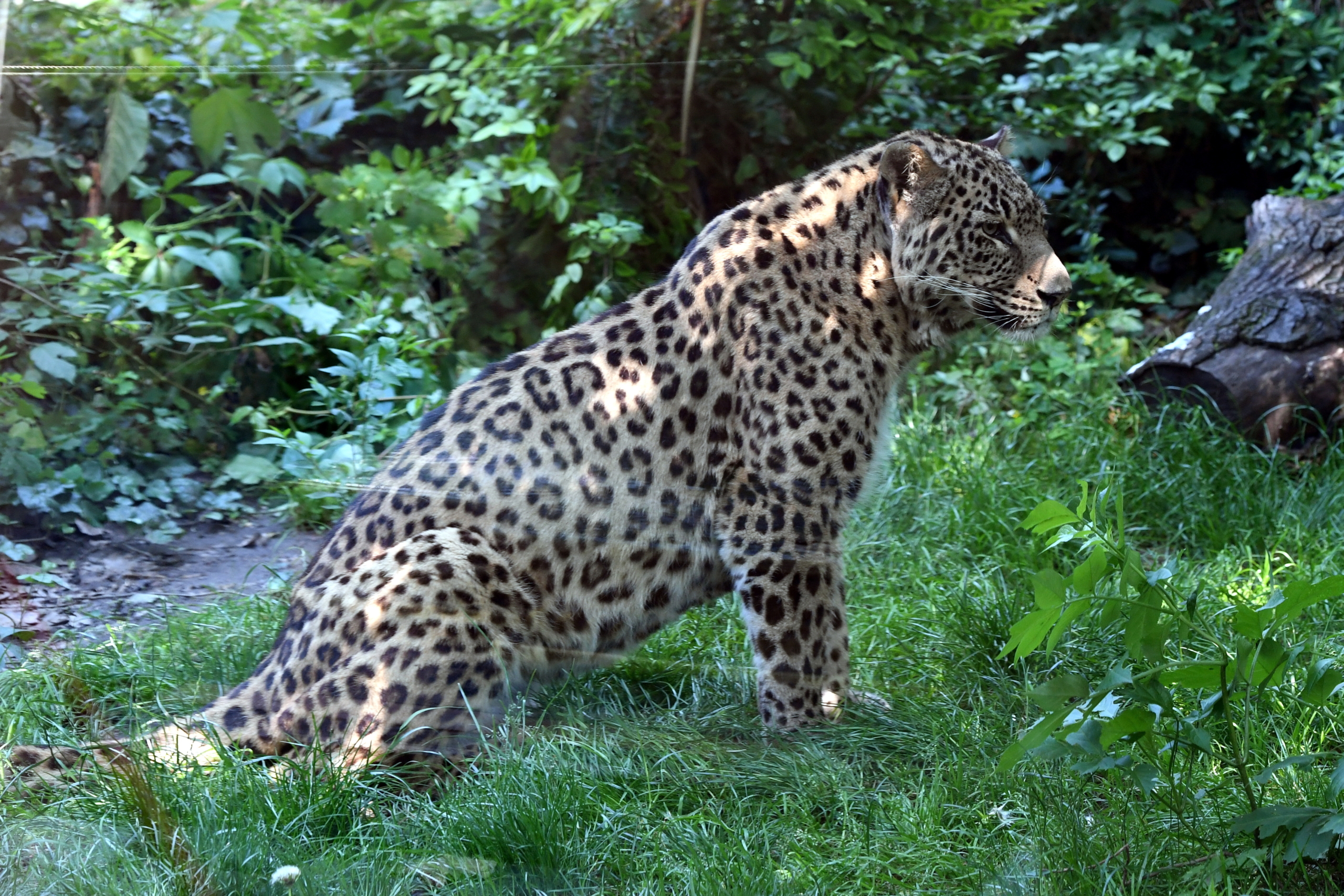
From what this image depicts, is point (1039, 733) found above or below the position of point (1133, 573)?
below

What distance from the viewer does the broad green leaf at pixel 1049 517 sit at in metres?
3.04

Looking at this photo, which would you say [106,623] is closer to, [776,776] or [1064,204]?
[776,776]

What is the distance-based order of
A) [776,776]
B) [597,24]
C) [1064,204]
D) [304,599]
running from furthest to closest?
1. [1064,204]
2. [597,24]
3. [304,599]
4. [776,776]

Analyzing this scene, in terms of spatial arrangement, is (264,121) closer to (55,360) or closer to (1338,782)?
(55,360)

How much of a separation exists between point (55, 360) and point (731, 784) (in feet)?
9.57

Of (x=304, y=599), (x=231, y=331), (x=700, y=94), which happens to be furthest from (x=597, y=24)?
(x=304, y=599)

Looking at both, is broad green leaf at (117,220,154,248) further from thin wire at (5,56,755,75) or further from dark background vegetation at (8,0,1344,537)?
thin wire at (5,56,755,75)

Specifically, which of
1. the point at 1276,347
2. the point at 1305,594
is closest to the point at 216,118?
the point at 1305,594

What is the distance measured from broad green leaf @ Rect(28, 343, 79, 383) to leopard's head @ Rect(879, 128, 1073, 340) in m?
3.10

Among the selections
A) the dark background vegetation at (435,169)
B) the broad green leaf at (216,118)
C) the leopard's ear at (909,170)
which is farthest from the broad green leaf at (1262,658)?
the broad green leaf at (216,118)

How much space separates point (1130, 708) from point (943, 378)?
4.69 m

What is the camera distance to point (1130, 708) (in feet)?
10.3

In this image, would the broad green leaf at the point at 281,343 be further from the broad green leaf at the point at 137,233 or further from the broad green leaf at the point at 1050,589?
the broad green leaf at the point at 1050,589

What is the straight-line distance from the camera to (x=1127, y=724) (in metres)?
3.09
